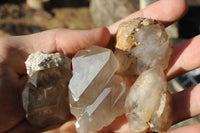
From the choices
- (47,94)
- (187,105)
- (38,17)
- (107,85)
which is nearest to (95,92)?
(107,85)

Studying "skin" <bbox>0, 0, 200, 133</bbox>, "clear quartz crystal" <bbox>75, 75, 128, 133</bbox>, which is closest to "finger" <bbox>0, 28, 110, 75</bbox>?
"skin" <bbox>0, 0, 200, 133</bbox>

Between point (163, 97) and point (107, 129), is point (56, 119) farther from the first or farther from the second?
point (163, 97)

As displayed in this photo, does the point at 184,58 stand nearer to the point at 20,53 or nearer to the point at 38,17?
the point at 20,53

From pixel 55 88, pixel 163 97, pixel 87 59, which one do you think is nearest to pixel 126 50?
pixel 87 59

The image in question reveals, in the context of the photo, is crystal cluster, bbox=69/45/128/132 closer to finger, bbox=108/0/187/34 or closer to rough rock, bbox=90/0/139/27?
finger, bbox=108/0/187/34

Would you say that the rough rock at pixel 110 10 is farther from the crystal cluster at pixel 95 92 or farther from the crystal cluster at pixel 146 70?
the crystal cluster at pixel 95 92

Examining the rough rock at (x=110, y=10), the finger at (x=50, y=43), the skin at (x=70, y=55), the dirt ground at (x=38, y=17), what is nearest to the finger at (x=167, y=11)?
the skin at (x=70, y=55)

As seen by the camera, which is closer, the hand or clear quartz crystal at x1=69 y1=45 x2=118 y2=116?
clear quartz crystal at x1=69 y1=45 x2=118 y2=116
